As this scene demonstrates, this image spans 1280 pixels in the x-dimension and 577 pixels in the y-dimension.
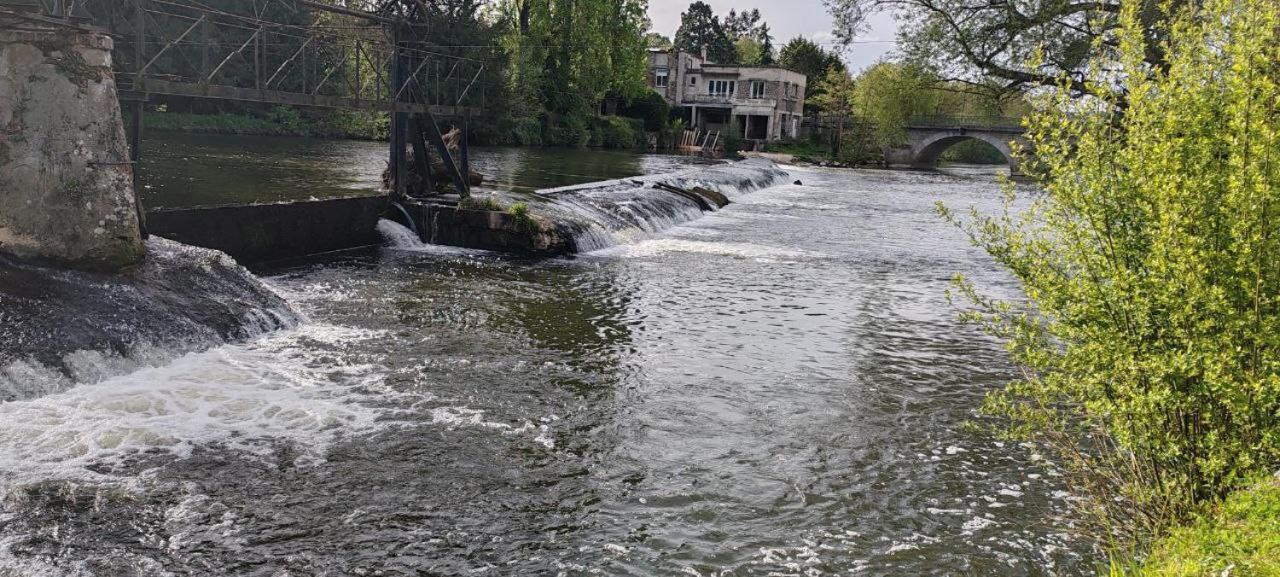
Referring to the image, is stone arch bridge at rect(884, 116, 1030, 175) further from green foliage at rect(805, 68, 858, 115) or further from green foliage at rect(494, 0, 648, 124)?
green foliage at rect(494, 0, 648, 124)

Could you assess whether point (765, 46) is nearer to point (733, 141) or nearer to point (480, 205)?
point (733, 141)

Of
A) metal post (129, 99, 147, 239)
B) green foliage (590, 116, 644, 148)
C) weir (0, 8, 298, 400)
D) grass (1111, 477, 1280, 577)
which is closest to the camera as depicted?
grass (1111, 477, 1280, 577)

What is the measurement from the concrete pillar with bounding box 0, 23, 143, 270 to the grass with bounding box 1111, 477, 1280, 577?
10956 mm

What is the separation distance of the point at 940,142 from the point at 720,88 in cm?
2428

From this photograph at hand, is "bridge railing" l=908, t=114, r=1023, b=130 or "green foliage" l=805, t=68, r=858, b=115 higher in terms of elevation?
"green foliage" l=805, t=68, r=858, b=115

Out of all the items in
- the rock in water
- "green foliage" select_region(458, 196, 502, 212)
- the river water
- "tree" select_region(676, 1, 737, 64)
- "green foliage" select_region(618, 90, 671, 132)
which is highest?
"tree" select_region(676, 1, 737, 64)

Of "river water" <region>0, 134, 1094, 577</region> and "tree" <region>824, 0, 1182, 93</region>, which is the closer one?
"river water" <region>0, 134, 1094, 577</region>

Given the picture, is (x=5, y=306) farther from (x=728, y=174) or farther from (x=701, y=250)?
(x=728, y=174)

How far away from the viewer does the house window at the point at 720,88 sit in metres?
94.5

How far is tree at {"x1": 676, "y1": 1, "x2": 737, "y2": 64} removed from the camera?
5901 inches

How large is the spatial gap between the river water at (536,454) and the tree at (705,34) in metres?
141

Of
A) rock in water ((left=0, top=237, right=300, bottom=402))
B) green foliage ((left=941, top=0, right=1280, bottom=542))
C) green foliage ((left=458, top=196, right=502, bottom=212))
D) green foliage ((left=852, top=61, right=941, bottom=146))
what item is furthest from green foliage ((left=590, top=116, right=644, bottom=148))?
green foliage ((left=941, top=0, right=1280, bottom=542))

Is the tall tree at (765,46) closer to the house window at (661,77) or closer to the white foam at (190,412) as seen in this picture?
the house window at (661,77)

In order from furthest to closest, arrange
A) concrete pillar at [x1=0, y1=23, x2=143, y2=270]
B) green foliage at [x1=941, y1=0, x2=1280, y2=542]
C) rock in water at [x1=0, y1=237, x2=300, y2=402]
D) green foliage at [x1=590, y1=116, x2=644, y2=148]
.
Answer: green foliage at [x1=590, y1=116, x2=644, y2=148]
concrete pillar at [x1=0, y1=23, x2=143, y2=270]
rock in water at [x1=0, y1=237, x2=300, y2=402]
green foliage at [x1=941, y1=0, x2=1280, y2=542]
